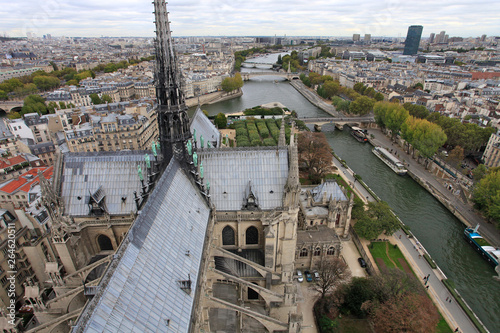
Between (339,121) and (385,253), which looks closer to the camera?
(385,253)

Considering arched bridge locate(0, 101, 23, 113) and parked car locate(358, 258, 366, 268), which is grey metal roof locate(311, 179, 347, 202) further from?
arched bridge locate(0, 101, 23, 113)

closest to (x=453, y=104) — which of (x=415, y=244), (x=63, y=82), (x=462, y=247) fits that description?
(x=462, y=247)

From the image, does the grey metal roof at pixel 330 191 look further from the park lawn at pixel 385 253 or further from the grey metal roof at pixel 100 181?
the grey metal roof at pixel 100 181

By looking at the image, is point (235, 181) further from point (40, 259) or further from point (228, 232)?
point (40, 259)

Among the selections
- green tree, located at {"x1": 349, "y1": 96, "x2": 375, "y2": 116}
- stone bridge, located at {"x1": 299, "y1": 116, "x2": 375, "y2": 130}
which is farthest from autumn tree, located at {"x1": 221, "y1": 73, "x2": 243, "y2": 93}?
green tree, located at {"x1": 349, "y1": 96, "x2": 375, "y2": 116}

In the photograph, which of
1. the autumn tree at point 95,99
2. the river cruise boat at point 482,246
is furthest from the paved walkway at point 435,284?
the autumn tree at point 95,99

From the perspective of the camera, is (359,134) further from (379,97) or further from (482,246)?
(482,246)

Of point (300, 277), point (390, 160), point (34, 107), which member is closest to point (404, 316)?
point (300, 277)

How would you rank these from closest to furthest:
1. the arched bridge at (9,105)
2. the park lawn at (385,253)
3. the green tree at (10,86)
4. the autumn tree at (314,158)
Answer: the park lawn at (385,253) → the autumn tree at (314,158) → the arched bridge at (9,105) → the green tree at (10,86)
